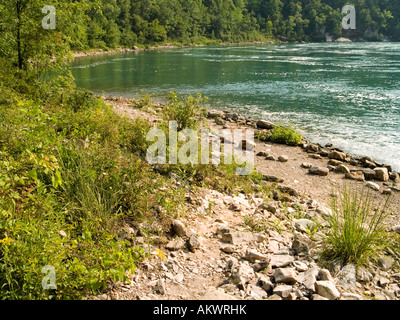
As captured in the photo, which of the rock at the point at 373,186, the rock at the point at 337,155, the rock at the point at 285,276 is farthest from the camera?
the rock at the point at 337,155

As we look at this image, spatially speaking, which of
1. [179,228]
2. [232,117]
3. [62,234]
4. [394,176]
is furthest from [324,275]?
[232,117]

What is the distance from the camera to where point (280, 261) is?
193 inches

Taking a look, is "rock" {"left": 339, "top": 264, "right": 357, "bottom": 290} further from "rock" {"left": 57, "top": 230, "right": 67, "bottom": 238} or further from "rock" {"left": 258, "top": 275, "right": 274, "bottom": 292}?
"rock" {"left": 57, "top": 230, "right": 67, "bottom": 238}

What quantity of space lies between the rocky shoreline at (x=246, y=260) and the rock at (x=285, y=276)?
0.5 inches

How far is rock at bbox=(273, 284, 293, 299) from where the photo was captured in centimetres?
412

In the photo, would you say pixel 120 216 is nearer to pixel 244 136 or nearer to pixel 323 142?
pixel 244 136

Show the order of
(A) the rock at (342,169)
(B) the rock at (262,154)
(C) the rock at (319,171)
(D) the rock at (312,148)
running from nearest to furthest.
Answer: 1. (C) the rock at (319,171)
2. (A) the rock at (342,169)
3. (B) the rock at (262,154)
4. (D) the rock at (312,148)

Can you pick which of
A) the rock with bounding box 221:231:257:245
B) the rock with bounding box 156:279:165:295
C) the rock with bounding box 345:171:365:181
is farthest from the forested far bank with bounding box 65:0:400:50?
the rock with bounding box 156:279:165:295

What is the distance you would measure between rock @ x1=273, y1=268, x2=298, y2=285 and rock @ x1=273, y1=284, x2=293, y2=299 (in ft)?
0.48

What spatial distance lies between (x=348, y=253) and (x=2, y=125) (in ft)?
20.9

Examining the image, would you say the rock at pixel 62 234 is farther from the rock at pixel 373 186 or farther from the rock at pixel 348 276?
the rock at pixel 373 186

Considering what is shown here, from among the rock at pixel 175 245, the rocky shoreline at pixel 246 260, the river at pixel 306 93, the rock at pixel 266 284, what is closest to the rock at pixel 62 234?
the rocky shoreline at pixel 246 260

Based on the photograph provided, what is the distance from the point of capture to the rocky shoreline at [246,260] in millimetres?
4207
